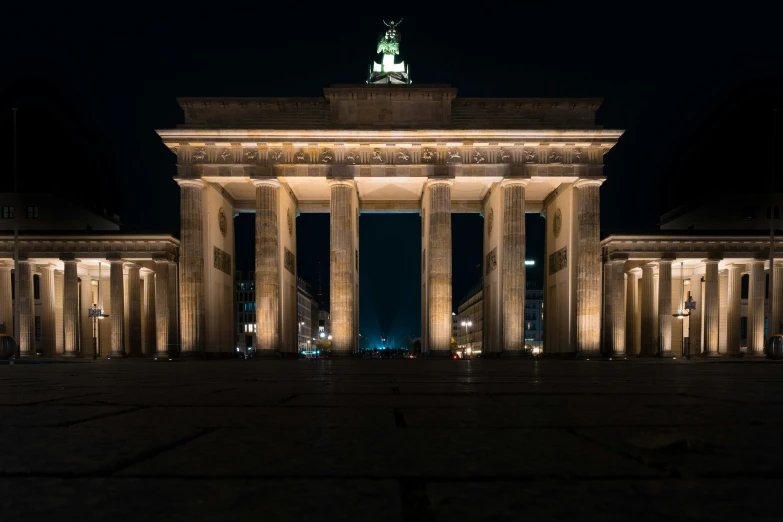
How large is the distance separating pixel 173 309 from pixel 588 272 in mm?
26258

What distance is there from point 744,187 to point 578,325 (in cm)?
3096

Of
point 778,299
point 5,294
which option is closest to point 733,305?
point 778,299

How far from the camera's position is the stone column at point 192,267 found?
103 ft

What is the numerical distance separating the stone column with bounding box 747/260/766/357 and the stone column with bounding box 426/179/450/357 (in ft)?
63.7

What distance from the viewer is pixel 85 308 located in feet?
148

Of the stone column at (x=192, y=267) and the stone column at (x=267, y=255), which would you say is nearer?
the stone column at (x=192, y=267)

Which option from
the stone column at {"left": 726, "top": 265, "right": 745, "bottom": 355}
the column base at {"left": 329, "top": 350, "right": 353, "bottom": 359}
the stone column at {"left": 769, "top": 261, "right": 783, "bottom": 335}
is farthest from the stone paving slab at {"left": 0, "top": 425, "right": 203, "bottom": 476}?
the stone column at {"left": 769, "top": 261, "right": 783, "bottom": 335}

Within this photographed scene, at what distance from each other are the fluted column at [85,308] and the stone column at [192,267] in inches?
730

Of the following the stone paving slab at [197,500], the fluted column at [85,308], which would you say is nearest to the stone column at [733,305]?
the stone paving slab at [197,500]

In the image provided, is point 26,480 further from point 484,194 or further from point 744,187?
point 744,187

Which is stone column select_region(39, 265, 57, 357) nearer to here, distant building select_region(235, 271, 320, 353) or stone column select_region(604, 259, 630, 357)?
stone column select_region(604, 259, 630, 357)

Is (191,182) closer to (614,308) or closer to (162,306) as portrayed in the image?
(162,306)

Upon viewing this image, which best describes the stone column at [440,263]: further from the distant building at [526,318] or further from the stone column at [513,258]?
the distant building at [526,318]

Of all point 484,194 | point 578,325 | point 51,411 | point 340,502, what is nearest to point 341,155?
point 484,194
